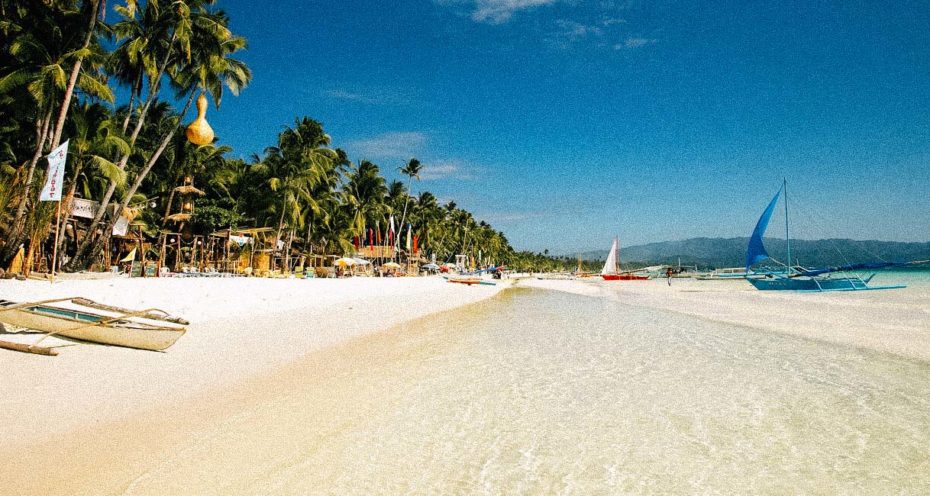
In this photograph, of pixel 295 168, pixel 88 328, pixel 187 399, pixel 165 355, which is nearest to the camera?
pixel 187 399

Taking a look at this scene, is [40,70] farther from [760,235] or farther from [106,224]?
[760,235]

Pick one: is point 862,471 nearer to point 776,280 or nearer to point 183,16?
point 183,16

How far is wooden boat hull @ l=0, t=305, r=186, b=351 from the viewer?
6316 mm

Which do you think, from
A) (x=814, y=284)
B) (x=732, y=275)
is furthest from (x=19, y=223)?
(x=732, y=275)

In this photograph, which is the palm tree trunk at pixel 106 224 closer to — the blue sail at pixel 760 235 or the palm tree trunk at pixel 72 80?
the palm tree trunk at pixel 72 80

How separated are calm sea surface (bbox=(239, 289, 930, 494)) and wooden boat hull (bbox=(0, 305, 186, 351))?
2.49m

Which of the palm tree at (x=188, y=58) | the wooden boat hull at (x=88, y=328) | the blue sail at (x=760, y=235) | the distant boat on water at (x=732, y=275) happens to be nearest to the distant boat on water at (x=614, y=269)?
the distant boat on water at (x=732, y=275)

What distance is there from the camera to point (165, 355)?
22.9 ft

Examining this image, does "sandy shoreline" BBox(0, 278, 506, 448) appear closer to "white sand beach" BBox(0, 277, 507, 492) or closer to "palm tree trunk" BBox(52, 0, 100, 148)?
"white sand beach" BBox(0, 277, 507, 492)

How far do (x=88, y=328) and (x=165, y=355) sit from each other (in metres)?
1.01

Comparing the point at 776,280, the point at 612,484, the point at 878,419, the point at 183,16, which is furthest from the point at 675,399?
the point at 776,280

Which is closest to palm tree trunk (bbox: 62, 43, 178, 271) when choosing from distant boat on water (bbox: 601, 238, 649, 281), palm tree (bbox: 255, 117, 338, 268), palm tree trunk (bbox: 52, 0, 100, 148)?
palm tree trunk (bbox: 52, 0, 100, 148)

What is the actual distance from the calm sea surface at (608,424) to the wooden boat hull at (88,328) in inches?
97.9

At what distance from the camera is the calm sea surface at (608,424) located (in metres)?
3.74
